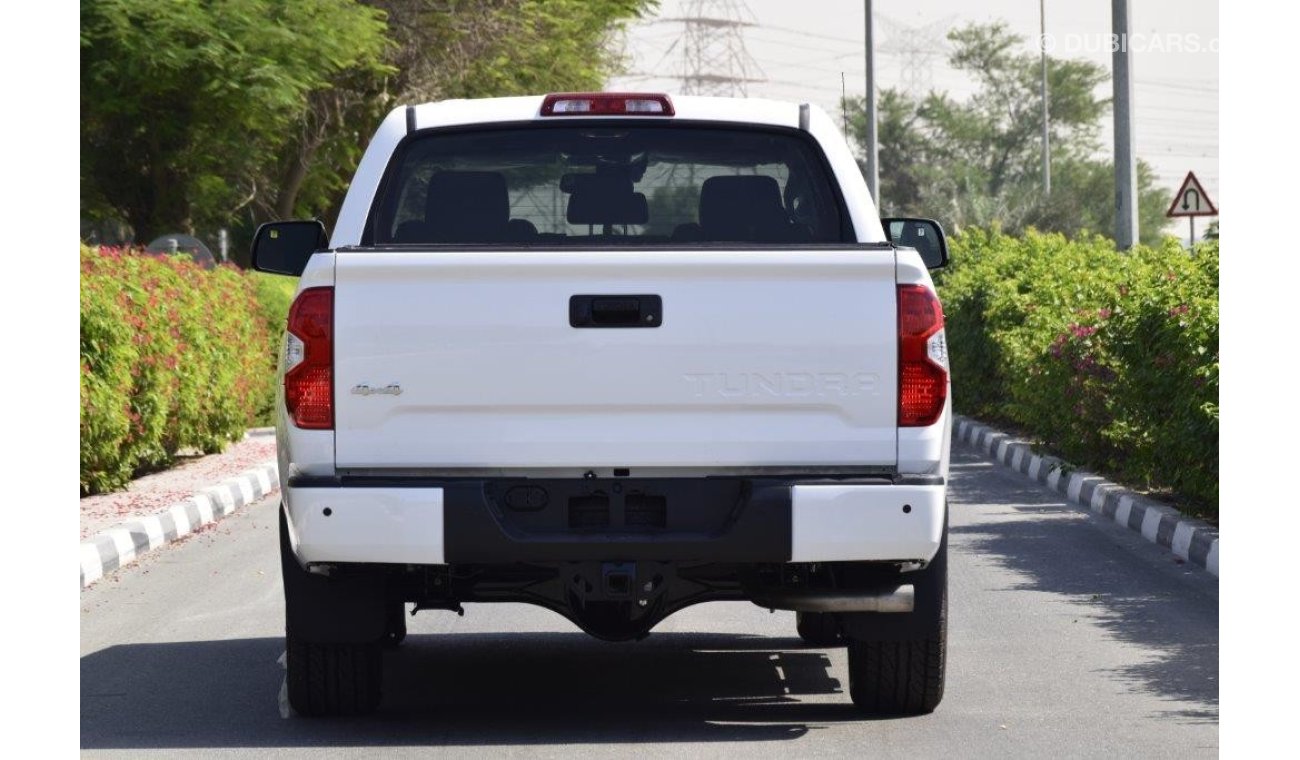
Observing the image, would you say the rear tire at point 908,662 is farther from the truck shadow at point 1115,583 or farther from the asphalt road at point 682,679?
the truck shadow at point 1115,583

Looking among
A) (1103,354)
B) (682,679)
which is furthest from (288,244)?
(1103,354)

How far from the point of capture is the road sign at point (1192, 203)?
1036 inches

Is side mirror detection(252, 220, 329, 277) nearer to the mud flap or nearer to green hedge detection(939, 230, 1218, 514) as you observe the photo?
the mud flap

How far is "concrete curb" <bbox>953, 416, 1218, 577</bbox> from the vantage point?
11289mm

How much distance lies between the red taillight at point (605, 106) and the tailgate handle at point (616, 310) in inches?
41.6

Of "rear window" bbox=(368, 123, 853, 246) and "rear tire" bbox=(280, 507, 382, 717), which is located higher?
"rear window" bbox=(368, 123, 853, 246)

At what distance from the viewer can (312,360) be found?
20.4 feet

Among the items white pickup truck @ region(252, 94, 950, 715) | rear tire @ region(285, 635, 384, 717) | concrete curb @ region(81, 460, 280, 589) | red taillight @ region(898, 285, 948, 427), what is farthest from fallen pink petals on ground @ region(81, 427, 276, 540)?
red taillight @ region(898, 285, 948, 427)

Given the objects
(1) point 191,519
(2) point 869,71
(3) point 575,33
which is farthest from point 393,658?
(3) point 575,33

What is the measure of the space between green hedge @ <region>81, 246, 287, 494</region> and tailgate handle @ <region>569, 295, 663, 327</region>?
7.93m

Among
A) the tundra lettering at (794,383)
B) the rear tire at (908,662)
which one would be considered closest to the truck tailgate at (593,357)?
the tundra lettering at (794,383)

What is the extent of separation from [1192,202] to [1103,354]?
11812 millimetres

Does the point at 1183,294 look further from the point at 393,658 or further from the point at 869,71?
the point at 869,71

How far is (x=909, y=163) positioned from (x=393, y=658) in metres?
86.2
